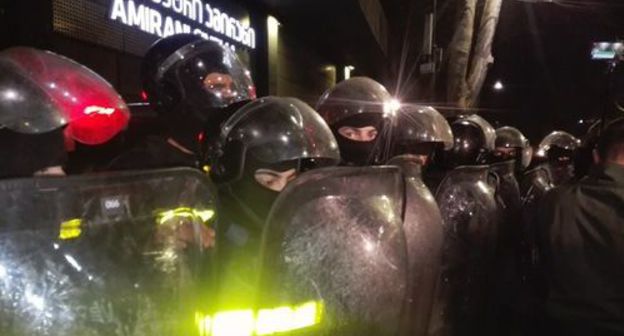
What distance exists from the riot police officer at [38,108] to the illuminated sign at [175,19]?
3062mm

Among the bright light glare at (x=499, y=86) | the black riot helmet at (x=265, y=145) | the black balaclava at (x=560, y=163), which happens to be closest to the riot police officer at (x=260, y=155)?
the black riot helmet at (x=265, y=145)

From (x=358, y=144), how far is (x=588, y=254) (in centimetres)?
145

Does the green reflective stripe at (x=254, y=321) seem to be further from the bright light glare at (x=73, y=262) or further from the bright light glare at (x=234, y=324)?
the bright light glare at (x=73, y=262)

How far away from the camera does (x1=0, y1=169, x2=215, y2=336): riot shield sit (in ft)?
3.87

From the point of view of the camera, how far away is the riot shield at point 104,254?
1.18 m

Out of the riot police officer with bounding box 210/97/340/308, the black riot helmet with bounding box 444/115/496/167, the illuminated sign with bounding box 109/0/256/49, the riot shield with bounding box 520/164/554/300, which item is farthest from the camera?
the illuminated sign with bounding box 109/0/256/49

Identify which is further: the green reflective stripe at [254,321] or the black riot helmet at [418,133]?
the black riot helmet at [418,133]

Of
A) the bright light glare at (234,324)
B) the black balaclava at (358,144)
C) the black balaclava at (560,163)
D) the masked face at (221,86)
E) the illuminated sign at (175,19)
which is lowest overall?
the bright light glare at (234,324)

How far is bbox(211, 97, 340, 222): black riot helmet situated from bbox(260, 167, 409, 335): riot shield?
0.38 metres

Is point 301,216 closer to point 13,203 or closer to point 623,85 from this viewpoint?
point 13,203

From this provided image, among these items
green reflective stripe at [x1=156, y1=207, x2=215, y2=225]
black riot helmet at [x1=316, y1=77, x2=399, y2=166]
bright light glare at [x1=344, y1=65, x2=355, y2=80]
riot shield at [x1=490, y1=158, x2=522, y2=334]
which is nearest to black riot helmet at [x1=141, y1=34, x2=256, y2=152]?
black riot helmet at [x1=316, y1=77, x2=399, y2=166]

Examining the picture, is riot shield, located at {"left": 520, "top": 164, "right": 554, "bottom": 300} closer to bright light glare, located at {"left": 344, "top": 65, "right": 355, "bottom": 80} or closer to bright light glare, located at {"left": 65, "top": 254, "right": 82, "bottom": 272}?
bright light glare, located at {"left": 65, "top": 254, "right": 82, "bottom": 272}

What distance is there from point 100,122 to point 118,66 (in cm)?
377

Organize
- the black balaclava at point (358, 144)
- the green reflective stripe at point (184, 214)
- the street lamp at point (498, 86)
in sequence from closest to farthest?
the green reflective stripe at point (184, 214) < the black balaclava at point (358, 144) < the street lamp at point (498, 86)
